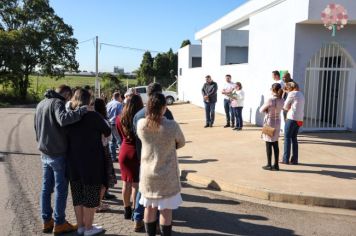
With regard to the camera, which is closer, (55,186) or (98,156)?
(98,156)

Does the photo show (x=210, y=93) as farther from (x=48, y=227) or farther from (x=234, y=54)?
(x=48, y=227)

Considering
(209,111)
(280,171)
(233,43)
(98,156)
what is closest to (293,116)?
(280,171)

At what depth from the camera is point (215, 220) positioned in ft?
18.2

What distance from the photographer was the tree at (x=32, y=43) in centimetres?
3384

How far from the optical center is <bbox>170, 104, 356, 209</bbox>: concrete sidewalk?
21.2 feet

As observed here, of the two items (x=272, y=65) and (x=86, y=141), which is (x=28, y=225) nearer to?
(x=86, y=141)

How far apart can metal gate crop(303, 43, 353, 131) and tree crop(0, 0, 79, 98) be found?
27.1 metres

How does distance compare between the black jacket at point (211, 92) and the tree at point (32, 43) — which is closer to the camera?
the black jacket at point (211, 92)

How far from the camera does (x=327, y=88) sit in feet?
44.4

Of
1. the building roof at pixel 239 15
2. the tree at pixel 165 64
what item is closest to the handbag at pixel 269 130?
the building roof at pixel 239 15

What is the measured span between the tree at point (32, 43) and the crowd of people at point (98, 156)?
31315 mm

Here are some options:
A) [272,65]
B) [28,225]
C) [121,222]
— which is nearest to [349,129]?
[272,65]

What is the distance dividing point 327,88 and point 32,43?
93.1ft

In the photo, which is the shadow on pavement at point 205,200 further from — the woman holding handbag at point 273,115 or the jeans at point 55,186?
the jeans at point 55,186
